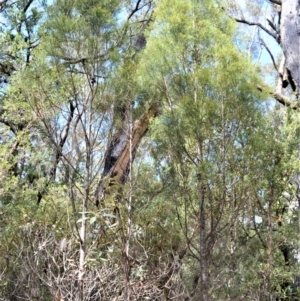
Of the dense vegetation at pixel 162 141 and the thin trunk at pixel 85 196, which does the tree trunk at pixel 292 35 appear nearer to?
the dense vegetation at pixel 162 141

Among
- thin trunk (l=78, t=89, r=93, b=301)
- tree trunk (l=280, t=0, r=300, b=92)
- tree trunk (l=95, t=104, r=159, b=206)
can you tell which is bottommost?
thin trunk (l=78, t=89, r=93, b=301)

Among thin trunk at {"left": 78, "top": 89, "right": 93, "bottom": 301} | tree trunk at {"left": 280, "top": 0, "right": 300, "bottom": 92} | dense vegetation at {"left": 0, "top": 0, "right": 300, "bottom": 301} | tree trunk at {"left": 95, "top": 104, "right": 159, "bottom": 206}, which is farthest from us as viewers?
tree trunk at {"left": 280, "top": 0, "right": 300, "bottom": 92}

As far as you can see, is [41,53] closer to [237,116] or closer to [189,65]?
[189,65]

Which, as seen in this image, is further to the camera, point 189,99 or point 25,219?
point 25,219

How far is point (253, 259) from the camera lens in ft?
13.1

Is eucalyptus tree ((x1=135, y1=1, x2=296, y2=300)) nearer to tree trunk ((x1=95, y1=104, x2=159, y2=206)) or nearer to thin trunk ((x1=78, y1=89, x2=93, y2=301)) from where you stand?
thin trunk ((x1=78, y1=89, x2=93, y2=301))

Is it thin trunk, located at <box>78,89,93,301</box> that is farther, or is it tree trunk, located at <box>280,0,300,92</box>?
tree trunk, located at <box>280,0,300,92</box>

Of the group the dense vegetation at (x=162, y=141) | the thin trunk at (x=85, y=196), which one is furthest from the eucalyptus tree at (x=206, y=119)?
the thin trunk at (x=85, y=196)

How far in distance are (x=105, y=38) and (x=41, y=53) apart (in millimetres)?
479

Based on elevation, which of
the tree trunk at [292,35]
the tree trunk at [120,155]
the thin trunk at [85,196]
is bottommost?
the thin trunk at [85,196]

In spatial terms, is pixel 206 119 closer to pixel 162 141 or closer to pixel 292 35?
pixel 162 141

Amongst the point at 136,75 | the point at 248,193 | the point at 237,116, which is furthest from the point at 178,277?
the point at 136,75

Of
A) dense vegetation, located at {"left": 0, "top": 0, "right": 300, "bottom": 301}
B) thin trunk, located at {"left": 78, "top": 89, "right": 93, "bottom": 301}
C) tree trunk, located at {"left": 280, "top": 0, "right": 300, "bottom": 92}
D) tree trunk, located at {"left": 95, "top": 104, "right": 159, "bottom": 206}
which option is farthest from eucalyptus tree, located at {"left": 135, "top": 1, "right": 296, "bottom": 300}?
tree trunk, located at {"left": 280, "top": 0, "right": 300, "bottom": 92}

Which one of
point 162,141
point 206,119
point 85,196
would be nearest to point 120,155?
point 162,141
